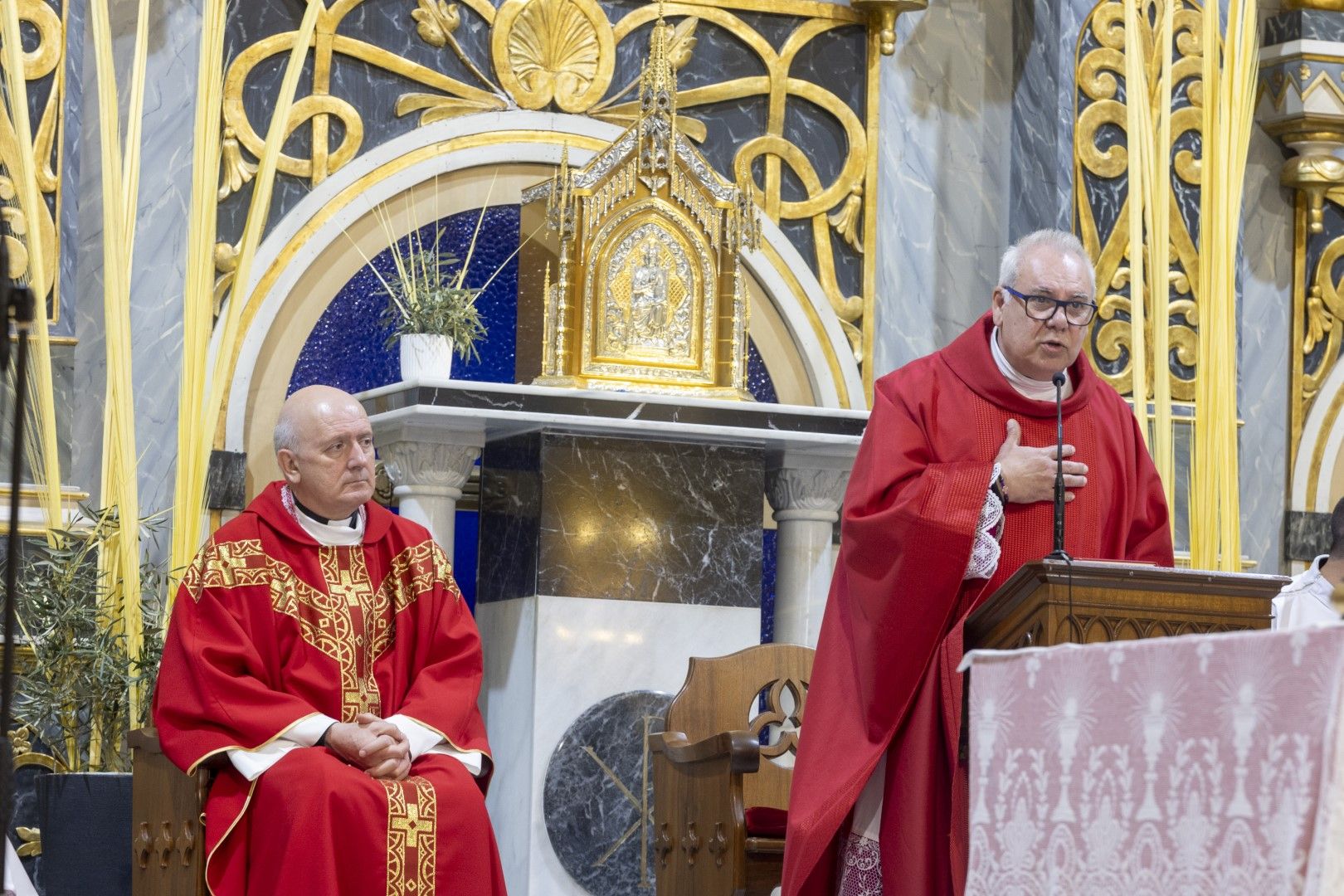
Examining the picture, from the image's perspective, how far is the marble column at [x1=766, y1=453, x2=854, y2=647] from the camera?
724cm

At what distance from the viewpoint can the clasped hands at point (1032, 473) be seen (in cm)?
440

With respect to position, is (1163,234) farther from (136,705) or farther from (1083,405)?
(136,705)

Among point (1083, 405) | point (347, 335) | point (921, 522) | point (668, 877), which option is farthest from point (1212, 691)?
point (347, 335)

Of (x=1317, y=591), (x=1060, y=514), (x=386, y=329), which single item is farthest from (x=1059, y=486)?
(x=386, y=329)

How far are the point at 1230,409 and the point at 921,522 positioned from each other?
9.32 ft

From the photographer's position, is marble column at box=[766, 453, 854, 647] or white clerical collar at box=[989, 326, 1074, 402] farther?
marble column at box=[766, 453, 854, 647]

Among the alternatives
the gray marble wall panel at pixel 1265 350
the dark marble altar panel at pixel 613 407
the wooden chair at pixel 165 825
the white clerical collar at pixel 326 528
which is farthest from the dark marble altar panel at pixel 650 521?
the gray marble wall panel at pixel 1265 350

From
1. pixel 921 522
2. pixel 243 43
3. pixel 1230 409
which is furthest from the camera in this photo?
pixel 243 43

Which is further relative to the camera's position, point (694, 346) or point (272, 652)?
point (694, 346)

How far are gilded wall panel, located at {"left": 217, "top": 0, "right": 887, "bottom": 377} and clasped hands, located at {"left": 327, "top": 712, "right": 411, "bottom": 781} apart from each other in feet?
8.81

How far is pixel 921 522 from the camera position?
4.35 meters

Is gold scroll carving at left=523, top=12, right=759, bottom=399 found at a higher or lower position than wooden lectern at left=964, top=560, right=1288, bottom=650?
higher

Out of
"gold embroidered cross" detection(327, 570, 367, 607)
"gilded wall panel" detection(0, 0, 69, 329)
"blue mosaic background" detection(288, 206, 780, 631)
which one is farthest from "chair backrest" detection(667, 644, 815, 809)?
"gilded wall panel" detection(0, 0, 69, 329)

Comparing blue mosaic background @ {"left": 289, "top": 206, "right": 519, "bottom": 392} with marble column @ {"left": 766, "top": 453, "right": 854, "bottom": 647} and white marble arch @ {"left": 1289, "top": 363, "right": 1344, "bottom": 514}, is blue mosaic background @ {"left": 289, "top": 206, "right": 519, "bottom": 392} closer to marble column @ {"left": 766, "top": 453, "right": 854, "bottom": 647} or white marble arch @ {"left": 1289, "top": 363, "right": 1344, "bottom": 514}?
marble column @ {"left": 766, "top": 453, "right": 854, "bottom": 647}
